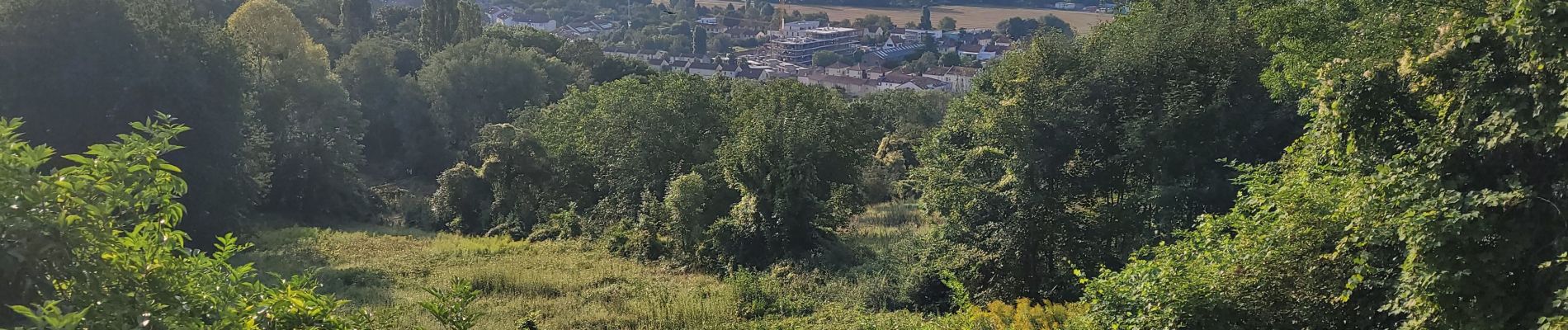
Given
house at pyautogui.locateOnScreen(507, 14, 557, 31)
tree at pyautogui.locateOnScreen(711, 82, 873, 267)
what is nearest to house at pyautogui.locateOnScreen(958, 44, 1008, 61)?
house at pyautogui.locateOnScreen(507, 14, 557, 31)

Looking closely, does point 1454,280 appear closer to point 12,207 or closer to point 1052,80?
point 12,207

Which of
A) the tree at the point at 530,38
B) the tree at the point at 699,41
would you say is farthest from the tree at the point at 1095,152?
the tree at the point at 699,41

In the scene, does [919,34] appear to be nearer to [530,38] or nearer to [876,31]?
[876,31]

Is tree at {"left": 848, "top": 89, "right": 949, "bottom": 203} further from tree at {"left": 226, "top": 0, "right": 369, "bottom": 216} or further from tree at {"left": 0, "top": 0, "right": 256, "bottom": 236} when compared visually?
tree at {"left": 226, "top": 0, "right": 369, "bottom": 216}

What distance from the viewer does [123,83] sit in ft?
62.2

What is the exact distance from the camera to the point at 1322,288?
6.83 m

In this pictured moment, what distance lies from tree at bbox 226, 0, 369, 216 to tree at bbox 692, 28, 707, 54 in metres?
78.6

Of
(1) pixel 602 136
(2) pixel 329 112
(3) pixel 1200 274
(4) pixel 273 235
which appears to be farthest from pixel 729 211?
(2) pixel 329 112

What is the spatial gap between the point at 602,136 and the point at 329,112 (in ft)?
43.1

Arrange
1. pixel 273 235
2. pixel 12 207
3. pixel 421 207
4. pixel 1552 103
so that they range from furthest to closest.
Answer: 1. pixel 421 207
2. pixel 273 235
3. pixel 1552 103
4. pixel 12 207

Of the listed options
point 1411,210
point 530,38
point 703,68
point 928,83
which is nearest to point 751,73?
point 703,68

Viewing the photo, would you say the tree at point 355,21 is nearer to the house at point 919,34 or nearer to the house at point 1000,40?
the house at point 1000,40

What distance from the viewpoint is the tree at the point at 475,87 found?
3797 cm

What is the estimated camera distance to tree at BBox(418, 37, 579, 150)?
38.0 meters
